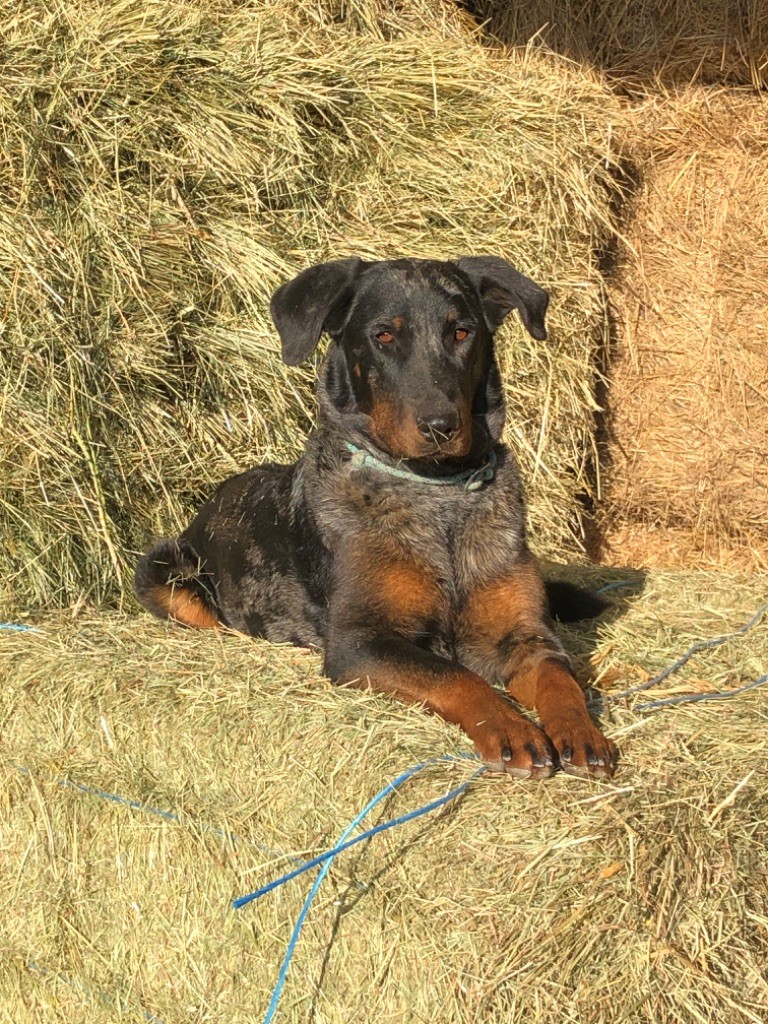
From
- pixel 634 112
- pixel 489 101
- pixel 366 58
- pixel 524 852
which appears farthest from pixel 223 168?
pixel 524 852

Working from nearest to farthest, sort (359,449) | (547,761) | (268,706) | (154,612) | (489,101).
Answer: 1. (547,761)
2. (268,706)
3. (359,449)
4. (154,612)
5. (489,101)

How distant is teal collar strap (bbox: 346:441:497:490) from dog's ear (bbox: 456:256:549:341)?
481mm

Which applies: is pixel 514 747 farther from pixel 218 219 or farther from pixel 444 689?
pixel 218 219

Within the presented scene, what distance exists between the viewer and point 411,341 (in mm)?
3840

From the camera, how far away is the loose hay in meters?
2.60

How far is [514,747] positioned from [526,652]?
30.2 inches

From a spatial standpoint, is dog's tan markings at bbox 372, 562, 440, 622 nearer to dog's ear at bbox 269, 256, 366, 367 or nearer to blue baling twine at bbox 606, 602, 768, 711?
blue baling twine at bbox 606, 602, 768, 711

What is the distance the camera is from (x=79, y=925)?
3561mm

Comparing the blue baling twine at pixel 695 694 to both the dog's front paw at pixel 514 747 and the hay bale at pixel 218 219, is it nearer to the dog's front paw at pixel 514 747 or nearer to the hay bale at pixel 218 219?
the dog's front paw at pixel 514 747

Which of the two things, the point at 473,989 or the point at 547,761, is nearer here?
the point at 473,989

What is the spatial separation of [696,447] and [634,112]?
5.33ft

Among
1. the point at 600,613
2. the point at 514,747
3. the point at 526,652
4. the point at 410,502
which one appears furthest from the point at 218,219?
the point at 514,747

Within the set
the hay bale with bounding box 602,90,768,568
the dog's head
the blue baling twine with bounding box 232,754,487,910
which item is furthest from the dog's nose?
the hay bale with bounding box 602,90,768,568

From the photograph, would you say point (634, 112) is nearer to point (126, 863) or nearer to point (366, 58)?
point (366, 58)
